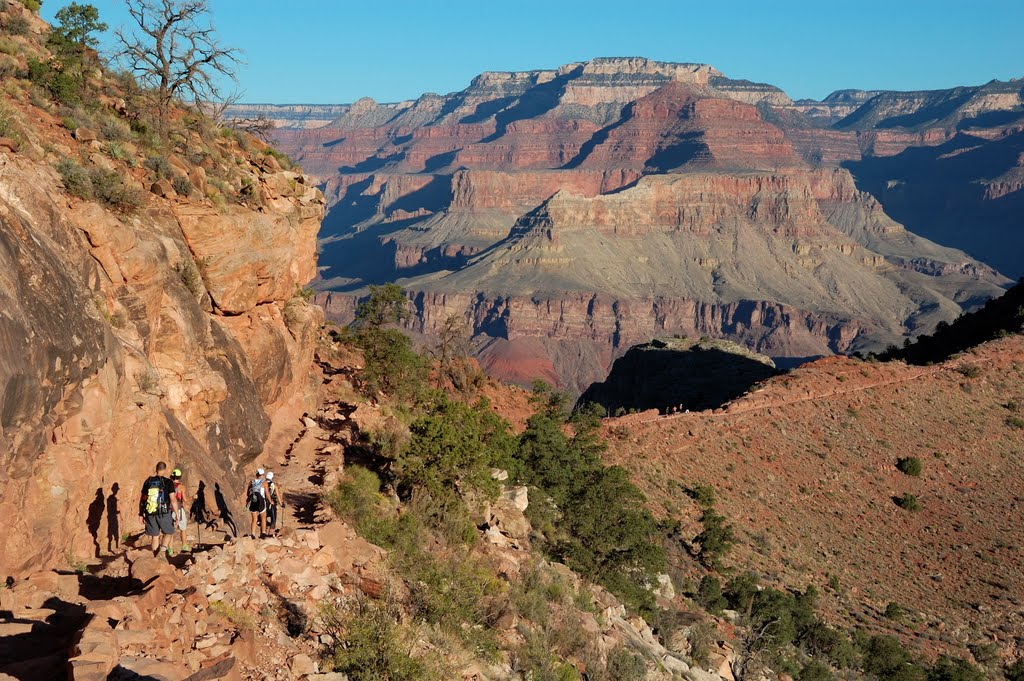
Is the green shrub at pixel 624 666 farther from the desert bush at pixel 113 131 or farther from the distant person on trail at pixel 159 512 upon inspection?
the desert bush at pixel 113 131

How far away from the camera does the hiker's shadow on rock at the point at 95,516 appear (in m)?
14.3

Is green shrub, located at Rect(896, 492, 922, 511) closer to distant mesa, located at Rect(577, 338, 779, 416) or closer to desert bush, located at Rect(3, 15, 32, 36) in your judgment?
distant mesa, located at Rect(577, 338, 779, 416)

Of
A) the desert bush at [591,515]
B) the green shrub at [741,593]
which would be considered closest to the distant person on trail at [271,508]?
the desert bush at [591,515]

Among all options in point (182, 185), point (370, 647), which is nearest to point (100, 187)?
point (182, 185)

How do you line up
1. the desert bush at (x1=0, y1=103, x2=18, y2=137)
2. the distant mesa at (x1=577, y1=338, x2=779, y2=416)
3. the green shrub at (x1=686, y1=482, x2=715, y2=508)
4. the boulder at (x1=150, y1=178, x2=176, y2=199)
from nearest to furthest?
the desert bush at (x1=0, y1=103, x2=18, y2=137) → the boulder at (x1=150, y1=178, x2=176, y2=199) → the green shrub at (x1=686, y1=482, x2=715, y2=508) → the distant mesa at (x1=577, y1=338, x2=779, y2=416)

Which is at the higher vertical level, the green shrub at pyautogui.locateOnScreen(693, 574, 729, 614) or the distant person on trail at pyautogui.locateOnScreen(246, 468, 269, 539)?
the distant person on trail at pyautogui.locateOnScreen(246, 468, 269, 539)

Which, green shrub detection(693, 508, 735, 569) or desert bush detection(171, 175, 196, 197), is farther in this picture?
green shrub detection(693, 508, 735, 569)

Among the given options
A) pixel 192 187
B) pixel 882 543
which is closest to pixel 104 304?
pixel 192 187

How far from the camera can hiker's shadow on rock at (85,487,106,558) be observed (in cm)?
1427

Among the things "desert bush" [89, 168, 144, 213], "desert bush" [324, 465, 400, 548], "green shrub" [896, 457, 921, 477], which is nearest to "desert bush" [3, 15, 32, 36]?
"desert bush" [89, 168, 144, 213]

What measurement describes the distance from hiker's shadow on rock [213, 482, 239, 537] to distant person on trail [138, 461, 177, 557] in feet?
7.75

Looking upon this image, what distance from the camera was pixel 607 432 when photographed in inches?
1690

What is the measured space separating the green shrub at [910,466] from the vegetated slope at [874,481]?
0.29 m

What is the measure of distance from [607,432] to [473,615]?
2668 cm
